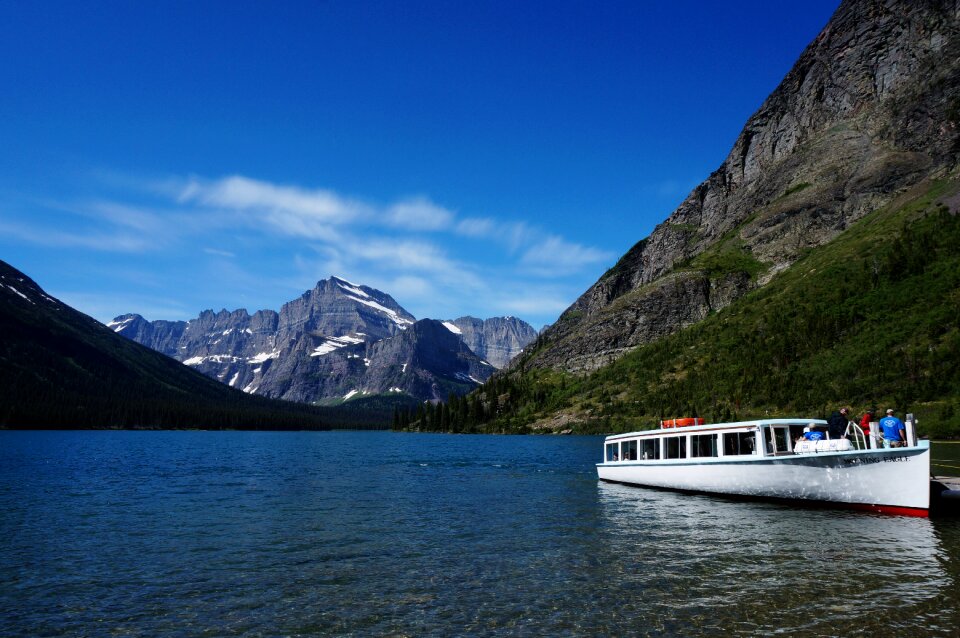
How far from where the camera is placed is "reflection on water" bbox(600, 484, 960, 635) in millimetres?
17938

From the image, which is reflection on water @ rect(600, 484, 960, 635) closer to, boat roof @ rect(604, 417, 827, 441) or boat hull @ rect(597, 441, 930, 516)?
boat hull @ rect(597, 441, 930, 516)

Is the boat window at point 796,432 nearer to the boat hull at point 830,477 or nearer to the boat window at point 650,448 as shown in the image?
the boat hull at point 830,477

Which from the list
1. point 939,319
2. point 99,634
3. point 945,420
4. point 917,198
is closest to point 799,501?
point 99,634

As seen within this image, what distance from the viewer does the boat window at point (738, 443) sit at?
1737 inches

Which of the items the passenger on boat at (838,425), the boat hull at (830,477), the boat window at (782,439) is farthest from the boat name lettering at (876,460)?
the boat window at (782,439)

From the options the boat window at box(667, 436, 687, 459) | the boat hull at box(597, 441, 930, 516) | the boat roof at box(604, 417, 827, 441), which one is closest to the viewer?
the boat hull at box(597, 441, 930, 516)

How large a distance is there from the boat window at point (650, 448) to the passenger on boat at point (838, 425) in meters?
16.8

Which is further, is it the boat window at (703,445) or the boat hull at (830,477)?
the boat window at (703,445)

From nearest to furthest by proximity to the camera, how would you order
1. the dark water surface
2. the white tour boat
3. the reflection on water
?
the reflection on water
the dark water surface
the white tour boat

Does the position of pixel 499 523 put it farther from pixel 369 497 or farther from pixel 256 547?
pixel 369 497

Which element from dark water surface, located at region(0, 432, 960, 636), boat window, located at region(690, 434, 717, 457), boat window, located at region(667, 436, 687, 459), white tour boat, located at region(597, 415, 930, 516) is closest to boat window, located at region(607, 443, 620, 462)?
white tour boat, located at region(597, 415, 930, 516)

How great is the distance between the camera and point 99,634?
17719 mm

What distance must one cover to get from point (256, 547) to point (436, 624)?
15584 mm

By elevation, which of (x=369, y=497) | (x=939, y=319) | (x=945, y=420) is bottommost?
(x=369, y=497)
